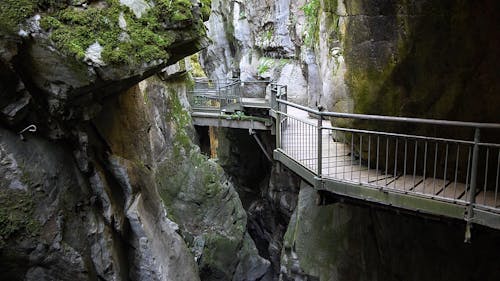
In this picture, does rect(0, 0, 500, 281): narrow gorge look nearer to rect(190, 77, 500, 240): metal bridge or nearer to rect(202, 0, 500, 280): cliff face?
rect(202, 0, 500, 280): cliff face

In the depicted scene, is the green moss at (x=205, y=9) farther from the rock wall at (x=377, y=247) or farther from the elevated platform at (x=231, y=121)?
the elevated platform at (x=231, y=121)

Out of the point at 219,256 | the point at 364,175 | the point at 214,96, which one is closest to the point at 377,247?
the point at 364,175

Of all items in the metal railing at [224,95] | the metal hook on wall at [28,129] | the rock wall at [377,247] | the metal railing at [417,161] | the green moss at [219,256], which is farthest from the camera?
the metal railing at [224,95]

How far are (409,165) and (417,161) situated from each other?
5.2 inches

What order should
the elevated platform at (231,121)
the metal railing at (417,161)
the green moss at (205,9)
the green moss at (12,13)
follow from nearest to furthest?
the green moss at (12,13)
the metal railing at (417,161)
the green moss at (205,9)
the elevated platform at (231,121)

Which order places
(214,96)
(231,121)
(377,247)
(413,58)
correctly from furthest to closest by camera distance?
(214,96), (231,121), (377,247), (413,58)

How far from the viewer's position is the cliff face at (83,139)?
4.73 metres

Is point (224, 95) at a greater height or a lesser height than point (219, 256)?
greater

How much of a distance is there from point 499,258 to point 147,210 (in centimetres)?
532

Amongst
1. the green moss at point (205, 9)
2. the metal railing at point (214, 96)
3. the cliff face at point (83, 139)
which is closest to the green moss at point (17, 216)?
the cliff face at point (83, 139)

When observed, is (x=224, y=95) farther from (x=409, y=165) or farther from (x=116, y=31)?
(x=116, y=31)

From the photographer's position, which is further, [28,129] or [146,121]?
[146,121]

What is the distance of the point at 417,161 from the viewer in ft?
21.6

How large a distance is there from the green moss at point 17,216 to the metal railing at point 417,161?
382 centimetres
